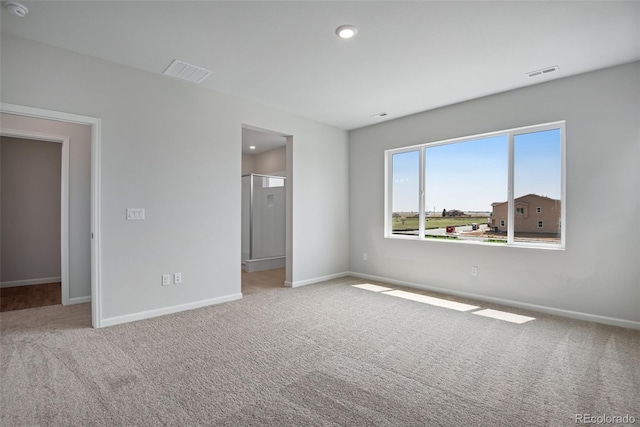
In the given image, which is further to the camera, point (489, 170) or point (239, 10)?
point (489, 170)

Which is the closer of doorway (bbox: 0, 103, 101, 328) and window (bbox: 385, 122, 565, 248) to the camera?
doorway (bbox: 0, 103, 101, 328)

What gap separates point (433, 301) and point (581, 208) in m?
1.91

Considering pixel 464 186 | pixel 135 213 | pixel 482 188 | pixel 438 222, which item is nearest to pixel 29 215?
pixel 135 213

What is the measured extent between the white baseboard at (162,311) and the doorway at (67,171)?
0.12 metres

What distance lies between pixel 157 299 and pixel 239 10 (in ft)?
9.72

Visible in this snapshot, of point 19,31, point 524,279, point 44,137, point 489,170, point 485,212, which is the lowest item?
point 524,279

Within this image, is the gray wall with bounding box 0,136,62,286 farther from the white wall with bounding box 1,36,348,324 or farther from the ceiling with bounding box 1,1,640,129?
the ceiling with bounding box 1,1,640,129

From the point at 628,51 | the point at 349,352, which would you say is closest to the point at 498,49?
the point at 628,51

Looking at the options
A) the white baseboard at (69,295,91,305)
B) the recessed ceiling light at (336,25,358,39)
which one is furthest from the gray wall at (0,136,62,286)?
the recessed ceiling light at (336,25,358,39)

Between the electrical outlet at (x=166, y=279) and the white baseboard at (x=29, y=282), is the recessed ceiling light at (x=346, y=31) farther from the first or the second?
the white baseboard at (x=29, y=282)

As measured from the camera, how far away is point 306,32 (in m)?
2.62

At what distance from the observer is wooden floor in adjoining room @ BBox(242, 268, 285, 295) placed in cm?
465

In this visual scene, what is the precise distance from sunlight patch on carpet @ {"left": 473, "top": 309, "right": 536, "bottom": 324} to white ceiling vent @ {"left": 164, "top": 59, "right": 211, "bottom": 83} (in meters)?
4.06

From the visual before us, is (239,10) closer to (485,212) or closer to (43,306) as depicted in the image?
(485,212)
